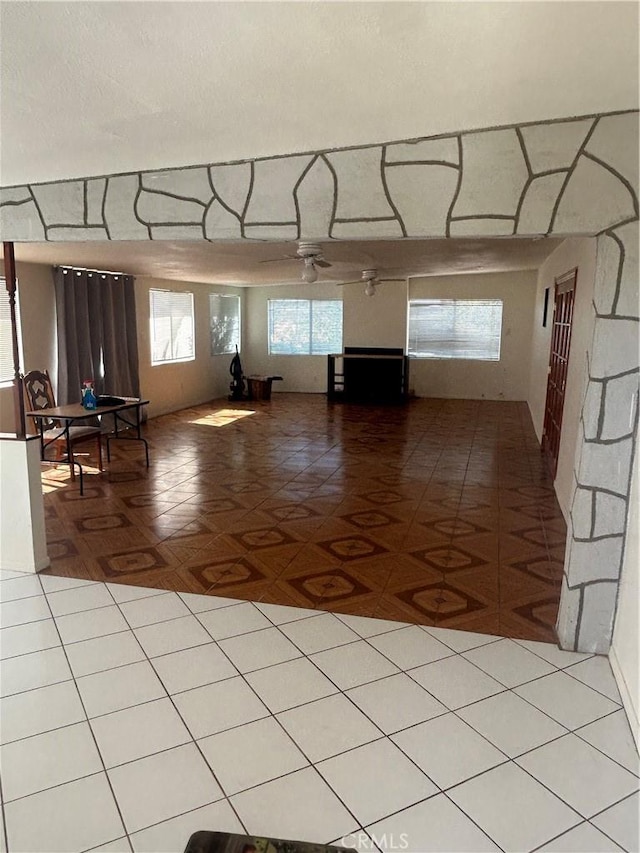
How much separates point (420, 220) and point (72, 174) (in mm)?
1656

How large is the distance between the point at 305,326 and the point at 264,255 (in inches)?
223

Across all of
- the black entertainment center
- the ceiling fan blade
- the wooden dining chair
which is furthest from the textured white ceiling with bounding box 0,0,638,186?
the black entertainment center

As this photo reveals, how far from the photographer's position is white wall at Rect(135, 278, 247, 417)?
771 cm

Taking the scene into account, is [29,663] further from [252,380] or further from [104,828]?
[252,380]

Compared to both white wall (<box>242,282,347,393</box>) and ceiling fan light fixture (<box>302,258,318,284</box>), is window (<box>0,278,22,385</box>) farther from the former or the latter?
white wall (<box>242,282,347,393</box>)

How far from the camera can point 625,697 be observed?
82.3 inches

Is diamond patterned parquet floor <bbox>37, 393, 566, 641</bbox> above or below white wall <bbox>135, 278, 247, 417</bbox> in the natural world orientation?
below

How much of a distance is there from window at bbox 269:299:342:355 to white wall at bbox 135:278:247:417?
74cm

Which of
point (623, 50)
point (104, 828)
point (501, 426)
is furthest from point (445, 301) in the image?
point (104, 828)

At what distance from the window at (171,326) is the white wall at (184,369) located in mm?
103

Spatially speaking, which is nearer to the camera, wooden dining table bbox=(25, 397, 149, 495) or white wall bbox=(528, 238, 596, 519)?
white wall bbox=(528, 238, 596, 519)

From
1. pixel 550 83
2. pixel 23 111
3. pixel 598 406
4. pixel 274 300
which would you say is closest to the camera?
pixel 550 83

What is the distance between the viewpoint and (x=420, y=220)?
226 centimetres

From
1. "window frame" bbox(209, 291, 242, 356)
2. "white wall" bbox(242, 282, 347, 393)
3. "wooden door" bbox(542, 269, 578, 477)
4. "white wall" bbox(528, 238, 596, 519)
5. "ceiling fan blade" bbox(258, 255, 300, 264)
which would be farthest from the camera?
"white wall" bbox(242, 282, 347, 393)
